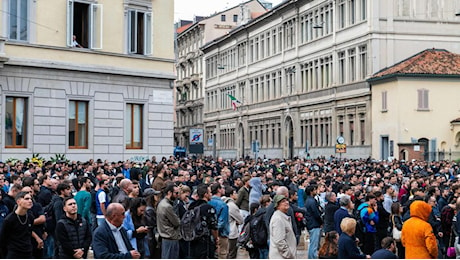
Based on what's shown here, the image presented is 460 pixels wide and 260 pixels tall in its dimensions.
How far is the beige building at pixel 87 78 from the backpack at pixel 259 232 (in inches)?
725

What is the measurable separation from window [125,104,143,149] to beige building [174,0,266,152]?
54707 mm

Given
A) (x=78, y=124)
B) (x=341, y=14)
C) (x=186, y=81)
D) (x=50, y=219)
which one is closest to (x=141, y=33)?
(x=78, y=124)

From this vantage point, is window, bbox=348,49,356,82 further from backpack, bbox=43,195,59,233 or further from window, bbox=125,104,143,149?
backpack, bbox=43,195,59,233

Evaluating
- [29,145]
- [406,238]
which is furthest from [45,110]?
[406,238]

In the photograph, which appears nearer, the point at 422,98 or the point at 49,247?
the point at 49,247

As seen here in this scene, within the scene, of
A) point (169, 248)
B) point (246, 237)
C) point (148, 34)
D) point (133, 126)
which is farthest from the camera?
point (148, 34)

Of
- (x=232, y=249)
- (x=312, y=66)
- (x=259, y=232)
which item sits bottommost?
(x=232, y=249)

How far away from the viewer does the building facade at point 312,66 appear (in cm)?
5347

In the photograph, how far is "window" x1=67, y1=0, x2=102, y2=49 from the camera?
106 ft

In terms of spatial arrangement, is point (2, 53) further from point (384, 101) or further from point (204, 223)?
point (384, 101)

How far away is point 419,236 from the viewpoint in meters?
10.2

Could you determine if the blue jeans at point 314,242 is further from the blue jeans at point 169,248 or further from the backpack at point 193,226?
the blue jeans at point 169,248

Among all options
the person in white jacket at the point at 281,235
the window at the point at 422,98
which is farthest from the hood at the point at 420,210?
the window at the point at 422,98

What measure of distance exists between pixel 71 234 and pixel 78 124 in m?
21.9
